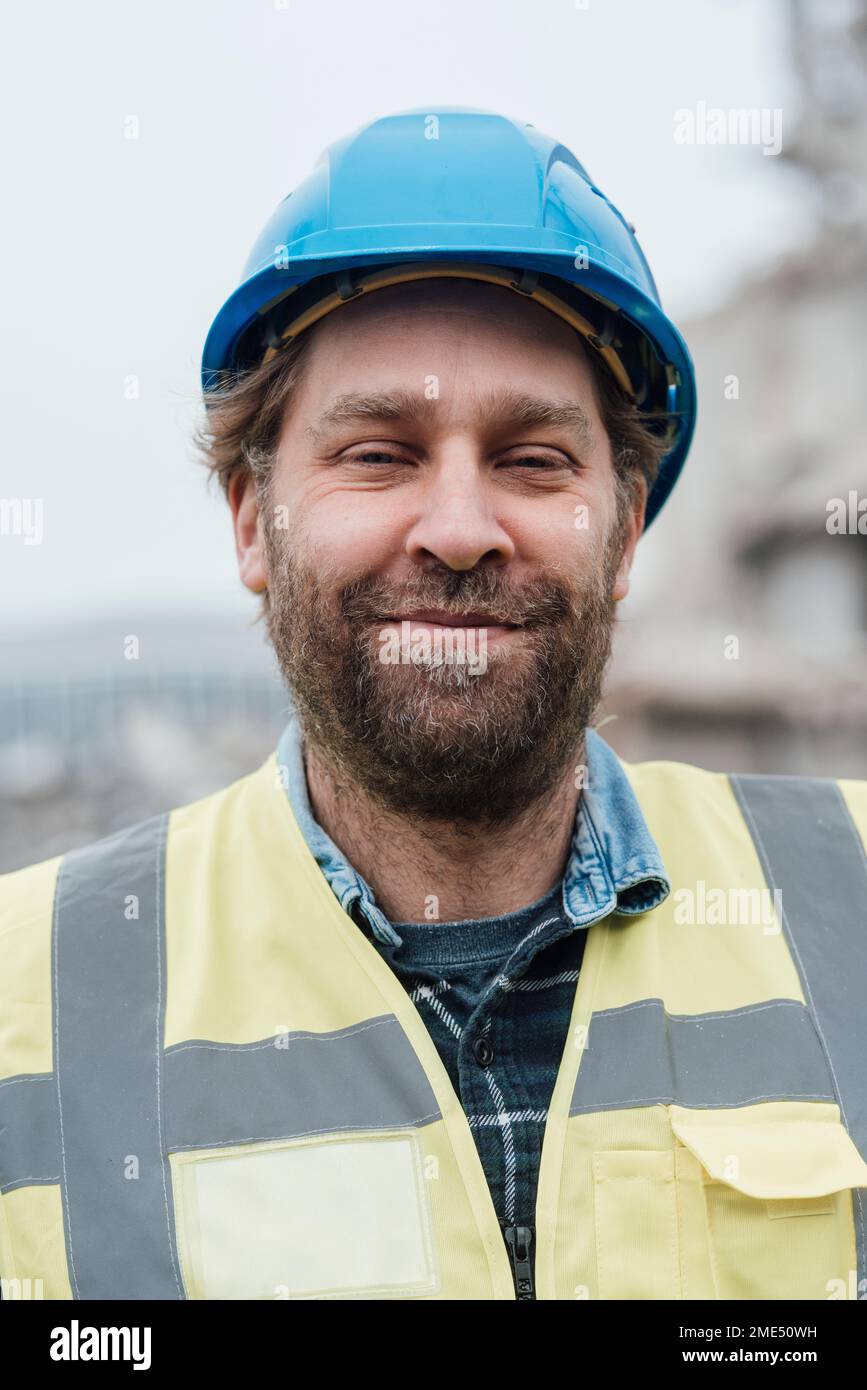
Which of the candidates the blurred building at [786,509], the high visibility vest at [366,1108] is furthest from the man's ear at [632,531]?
the blurred building at [786,509]

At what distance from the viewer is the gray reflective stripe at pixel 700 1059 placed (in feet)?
7.29

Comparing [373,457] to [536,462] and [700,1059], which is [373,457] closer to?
[536,462]

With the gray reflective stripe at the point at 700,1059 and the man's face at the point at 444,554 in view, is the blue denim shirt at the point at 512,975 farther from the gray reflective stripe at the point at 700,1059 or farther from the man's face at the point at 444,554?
the man's face at the point at 444,554

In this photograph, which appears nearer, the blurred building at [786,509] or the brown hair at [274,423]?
the brown hair at [274,423]

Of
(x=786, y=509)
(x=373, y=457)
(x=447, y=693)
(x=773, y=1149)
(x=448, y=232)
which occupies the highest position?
(x=786, y=509)

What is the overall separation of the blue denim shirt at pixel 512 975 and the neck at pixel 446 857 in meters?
0.04

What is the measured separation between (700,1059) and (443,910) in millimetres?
626

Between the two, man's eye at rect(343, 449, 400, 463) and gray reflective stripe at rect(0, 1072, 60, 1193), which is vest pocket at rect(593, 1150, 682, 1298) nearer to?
gray reflective stripe at rect(0, 1072, 60, 1193)

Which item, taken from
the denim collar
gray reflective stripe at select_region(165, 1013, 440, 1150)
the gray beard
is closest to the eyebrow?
the gray beard

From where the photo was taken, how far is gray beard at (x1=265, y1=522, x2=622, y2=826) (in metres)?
2.41

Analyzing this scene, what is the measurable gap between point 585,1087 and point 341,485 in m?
1.36

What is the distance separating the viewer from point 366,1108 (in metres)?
2.18

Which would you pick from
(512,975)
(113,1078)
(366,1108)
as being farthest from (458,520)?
(113,1078)
